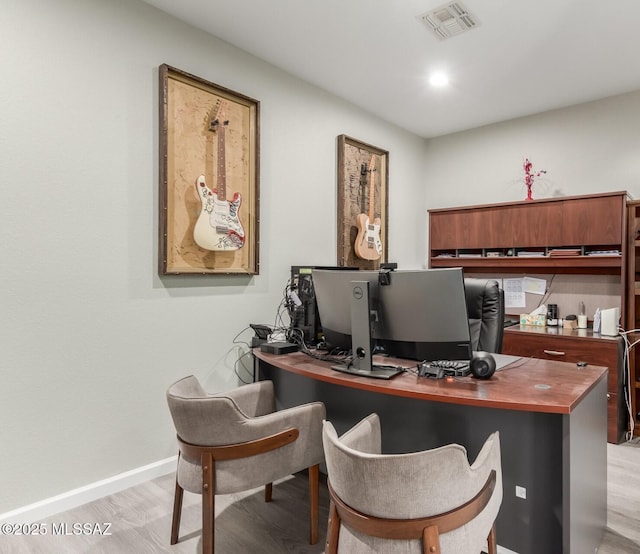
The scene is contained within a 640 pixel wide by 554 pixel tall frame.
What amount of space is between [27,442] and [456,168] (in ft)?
14.8

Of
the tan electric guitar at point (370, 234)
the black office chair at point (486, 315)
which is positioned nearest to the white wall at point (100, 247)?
the tan electric guitar at point (370, 234)

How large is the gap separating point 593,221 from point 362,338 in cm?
274

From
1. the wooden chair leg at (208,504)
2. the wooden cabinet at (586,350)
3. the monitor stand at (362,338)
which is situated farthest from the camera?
the wooden cabinet at (586,350)

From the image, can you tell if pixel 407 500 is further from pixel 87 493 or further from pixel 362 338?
pixel 87 493

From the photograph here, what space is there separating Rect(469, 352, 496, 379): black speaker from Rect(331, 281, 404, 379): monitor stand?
0.32 m

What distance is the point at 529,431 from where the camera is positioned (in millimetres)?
1656

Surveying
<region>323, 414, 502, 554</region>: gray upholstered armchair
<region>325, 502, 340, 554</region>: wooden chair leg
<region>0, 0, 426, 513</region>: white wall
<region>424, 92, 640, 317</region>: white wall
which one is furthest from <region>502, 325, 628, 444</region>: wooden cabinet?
<region>325, 502, 340, 554</region>: wooden chair leg

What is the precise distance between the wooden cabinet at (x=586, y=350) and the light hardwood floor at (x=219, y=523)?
2.47ft

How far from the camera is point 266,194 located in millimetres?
3236

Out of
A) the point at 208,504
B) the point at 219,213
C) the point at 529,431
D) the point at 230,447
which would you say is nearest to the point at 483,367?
the point at 529,431

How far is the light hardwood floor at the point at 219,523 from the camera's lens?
76.0 inches

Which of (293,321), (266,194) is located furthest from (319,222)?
(293,321)

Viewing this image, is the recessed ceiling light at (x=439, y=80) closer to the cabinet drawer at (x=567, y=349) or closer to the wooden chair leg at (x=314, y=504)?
the cabinet drawer at (x=567, y=349)

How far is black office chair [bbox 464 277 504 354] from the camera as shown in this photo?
2.52m
